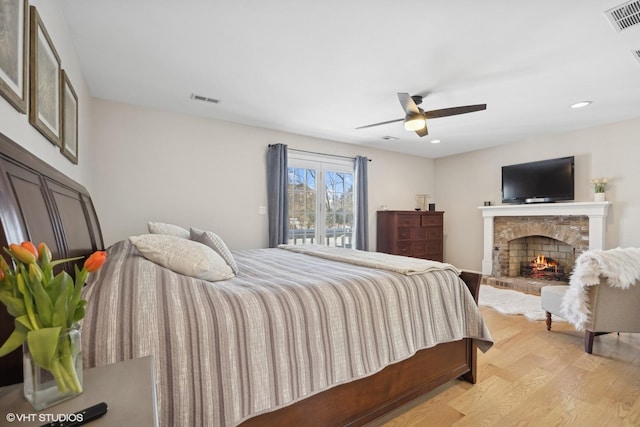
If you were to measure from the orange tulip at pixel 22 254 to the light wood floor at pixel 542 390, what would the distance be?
1813 millimetres

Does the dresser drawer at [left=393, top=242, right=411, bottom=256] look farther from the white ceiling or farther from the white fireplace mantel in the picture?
the white ceiling

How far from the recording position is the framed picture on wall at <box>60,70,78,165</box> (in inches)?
74.2

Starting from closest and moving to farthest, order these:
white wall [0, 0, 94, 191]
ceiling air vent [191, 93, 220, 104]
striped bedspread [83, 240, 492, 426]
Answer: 1. striped bedspread [83, 240, 492, 426]
2. white wall [0, 0, 94, 191]
3. ceiling air vent [191, 93, 220, 104]

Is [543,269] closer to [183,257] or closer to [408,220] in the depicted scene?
[408,220]

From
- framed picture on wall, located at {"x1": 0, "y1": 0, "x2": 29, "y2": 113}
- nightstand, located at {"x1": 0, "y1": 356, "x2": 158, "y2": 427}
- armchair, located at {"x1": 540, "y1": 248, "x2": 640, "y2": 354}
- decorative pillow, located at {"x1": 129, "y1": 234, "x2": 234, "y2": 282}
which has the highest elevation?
framed picture on wall, located at {"x1": 0, "y1": 0, "x2": 29, "y2": 113}

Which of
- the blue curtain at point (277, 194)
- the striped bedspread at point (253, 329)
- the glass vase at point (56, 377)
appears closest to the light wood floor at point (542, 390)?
the striped bedspread at point (253, 329)

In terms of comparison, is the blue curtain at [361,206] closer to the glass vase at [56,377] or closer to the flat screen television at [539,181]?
the flat screen television at [539,181]

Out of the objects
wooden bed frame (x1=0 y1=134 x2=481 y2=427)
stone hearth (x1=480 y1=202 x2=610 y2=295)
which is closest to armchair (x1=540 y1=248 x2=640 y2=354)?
wooden bed frame (x1=0 y1=134 x2=481 y2=427)

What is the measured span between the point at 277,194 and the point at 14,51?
10.1ft

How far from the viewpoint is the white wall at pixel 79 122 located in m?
1.19

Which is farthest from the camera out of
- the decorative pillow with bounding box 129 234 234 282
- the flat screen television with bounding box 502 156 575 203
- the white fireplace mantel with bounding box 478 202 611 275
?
the flat screen television with bounding box 502 156 575 203

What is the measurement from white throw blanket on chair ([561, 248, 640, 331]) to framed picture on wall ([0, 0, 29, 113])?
3.76 metres

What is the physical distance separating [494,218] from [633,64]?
3.19 m

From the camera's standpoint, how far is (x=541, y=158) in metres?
4.80
